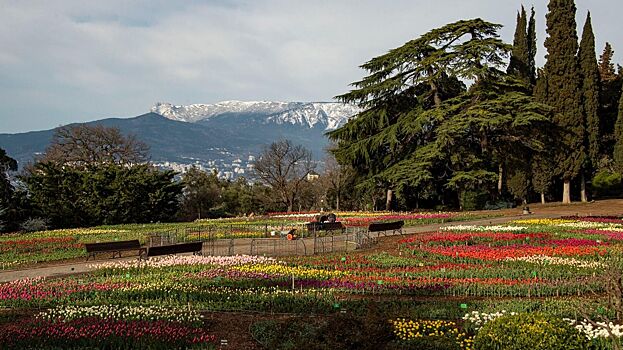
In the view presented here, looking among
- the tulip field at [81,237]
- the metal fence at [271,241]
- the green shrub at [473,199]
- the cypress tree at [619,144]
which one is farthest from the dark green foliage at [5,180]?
the cypress tree at [619,144]

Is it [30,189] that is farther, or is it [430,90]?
[430,90]

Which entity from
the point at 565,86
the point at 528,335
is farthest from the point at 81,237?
the point at 565,86

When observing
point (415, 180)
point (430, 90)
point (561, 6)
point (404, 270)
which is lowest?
point (404, 270)

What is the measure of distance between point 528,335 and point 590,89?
40354 mm

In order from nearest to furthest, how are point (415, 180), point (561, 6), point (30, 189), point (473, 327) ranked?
point (473, 327) → point (30, 189) → point (415, 180) → point (561, 6)

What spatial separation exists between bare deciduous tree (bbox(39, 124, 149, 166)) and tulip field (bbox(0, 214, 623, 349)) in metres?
38.8

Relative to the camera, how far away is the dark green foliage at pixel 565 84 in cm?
3969

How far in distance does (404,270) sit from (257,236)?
11.4 m

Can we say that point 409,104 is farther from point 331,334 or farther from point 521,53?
point 331,334

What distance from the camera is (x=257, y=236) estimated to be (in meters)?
25.1

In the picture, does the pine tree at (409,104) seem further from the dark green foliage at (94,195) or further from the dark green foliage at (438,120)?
the dark green foliage at (94,195)

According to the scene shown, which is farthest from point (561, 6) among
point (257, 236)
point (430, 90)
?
point (257, 236)

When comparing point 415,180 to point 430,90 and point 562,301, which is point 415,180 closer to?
point 430,90

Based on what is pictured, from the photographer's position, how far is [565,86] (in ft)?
135
